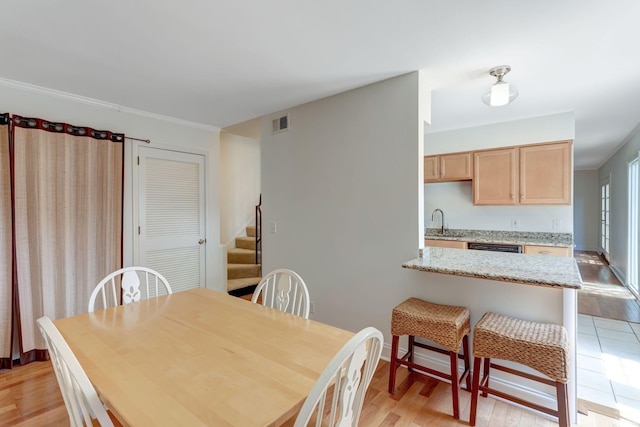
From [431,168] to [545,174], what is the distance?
50.7 inches

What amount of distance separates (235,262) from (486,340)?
407 centimetres

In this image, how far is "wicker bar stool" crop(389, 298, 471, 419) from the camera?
6.02 feet

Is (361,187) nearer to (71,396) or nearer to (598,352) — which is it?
(71,396)

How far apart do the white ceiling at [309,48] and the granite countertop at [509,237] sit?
1.45 m

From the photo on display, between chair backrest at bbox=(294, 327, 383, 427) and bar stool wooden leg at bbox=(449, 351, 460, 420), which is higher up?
chair backrest at bbox=(294, 327, 383, 427)

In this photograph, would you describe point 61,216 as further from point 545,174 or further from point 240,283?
point 545,174

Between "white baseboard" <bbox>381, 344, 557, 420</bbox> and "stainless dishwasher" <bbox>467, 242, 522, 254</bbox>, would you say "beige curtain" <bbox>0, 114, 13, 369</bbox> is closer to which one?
"white baseboard" <bbox>381, 344, 557, 420</bbox>

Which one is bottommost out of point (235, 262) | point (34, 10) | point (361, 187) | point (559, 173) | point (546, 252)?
point (235, 262)

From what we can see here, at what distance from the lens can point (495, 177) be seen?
3.74 metres

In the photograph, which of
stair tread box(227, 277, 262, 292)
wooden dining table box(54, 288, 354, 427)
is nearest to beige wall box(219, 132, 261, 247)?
stair tread box(227, 277, 262, 292)

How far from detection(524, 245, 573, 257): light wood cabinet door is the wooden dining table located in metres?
2.98

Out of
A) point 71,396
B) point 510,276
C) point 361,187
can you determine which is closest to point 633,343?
point 510,276

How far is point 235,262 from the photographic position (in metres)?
5.06

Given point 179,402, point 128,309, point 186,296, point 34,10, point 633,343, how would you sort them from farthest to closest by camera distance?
point 633,343 → point 186,296 → point 128,309 → point 34,10 → point 179,402
